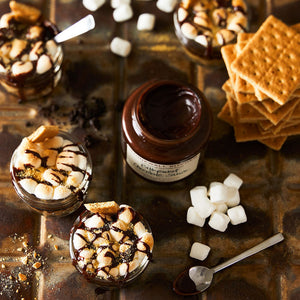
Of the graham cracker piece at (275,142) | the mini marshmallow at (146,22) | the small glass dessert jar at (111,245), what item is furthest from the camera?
the mini marshmallow at (146,22)

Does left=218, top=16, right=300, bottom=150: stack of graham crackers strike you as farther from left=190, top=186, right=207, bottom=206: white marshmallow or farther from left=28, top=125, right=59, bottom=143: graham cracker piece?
left=28, top=125, right=59, bottom=143: graham cracker piece

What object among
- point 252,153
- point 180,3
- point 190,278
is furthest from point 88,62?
point 190,278

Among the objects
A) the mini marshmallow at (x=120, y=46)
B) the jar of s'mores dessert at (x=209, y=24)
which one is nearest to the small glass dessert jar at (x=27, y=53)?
the mini marshmallow at (x=120, y=46)

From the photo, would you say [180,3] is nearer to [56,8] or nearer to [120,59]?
[120,59]

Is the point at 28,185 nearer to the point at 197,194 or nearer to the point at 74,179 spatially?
the point at 74,179

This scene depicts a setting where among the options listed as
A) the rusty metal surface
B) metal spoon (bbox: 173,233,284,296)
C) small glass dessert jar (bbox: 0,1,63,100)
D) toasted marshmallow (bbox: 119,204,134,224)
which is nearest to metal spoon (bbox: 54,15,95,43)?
small glass dessert jar (bbox: 0,1,63,100)

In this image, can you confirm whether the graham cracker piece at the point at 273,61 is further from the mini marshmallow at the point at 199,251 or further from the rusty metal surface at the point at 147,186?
the mini marshmallow at the point at 199,251

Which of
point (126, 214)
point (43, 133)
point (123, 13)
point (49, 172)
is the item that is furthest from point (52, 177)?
point (123, 13)
